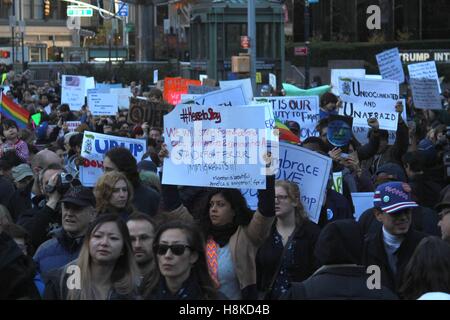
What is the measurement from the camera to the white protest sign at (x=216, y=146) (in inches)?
250

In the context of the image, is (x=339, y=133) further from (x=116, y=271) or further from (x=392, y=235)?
(x=116, y=271)

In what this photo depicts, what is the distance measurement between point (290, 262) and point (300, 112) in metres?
6.45

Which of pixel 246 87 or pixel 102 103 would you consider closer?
pixel 246 87

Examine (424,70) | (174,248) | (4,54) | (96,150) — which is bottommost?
(174,248)

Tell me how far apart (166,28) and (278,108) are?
56.9 metres

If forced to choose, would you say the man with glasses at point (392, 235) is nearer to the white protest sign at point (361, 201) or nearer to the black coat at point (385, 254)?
the black coat at point (385, 254)

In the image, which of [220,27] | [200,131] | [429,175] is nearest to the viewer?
[200,131]

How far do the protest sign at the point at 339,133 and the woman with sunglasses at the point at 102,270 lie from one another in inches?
189

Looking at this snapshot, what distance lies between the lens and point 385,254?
6035 millimetres

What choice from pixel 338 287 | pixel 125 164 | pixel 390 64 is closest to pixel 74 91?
pixel 390 64

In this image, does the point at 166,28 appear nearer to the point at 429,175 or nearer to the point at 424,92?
the point at 424,92
